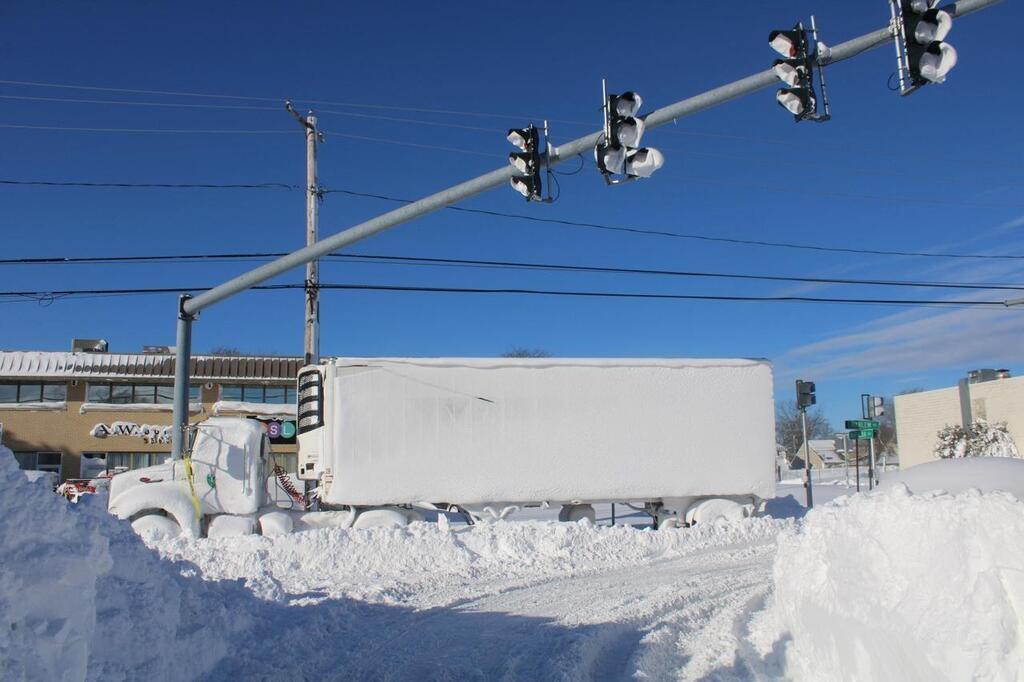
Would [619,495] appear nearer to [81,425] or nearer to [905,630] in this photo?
[905,630]

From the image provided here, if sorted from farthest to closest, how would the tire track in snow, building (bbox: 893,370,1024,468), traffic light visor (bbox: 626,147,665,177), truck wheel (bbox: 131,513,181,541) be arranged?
building (bbox: 893,370,1024,468), truck wheel (bbox: 131,513,181,541), traffic light visor (bbox: 626,147,665,177), the tire track in snow

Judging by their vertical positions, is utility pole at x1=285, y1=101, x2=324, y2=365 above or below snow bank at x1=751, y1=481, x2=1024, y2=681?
above

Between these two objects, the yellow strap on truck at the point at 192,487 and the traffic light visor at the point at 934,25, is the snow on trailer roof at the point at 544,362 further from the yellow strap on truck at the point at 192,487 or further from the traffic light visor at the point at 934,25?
the traffic light visor at the point at 934,25

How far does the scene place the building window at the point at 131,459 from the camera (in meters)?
33.7

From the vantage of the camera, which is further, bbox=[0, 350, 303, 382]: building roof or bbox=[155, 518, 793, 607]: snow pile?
bbox=[0, 350, 303, 382]: building roof

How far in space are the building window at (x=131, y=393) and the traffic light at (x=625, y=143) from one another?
93.0ft

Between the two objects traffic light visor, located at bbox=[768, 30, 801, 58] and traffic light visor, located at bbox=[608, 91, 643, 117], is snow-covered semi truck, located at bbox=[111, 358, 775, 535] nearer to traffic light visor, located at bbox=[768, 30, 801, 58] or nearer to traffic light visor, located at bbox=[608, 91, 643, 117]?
traffic light visor, located at bbox=[608, 91, 643, 117]

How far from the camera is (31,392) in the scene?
33594mm

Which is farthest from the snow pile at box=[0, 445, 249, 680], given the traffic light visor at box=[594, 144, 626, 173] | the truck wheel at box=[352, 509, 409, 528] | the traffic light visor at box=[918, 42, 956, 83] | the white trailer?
the white trailer

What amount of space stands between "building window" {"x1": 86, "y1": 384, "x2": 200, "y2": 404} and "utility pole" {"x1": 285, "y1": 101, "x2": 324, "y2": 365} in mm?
15551

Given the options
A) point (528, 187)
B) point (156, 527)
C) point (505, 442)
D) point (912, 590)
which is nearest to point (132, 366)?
point (156, 527)

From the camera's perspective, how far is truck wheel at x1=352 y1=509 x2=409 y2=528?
1556cm

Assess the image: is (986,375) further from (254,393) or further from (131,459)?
(131,459)

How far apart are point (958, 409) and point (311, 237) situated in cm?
2775
